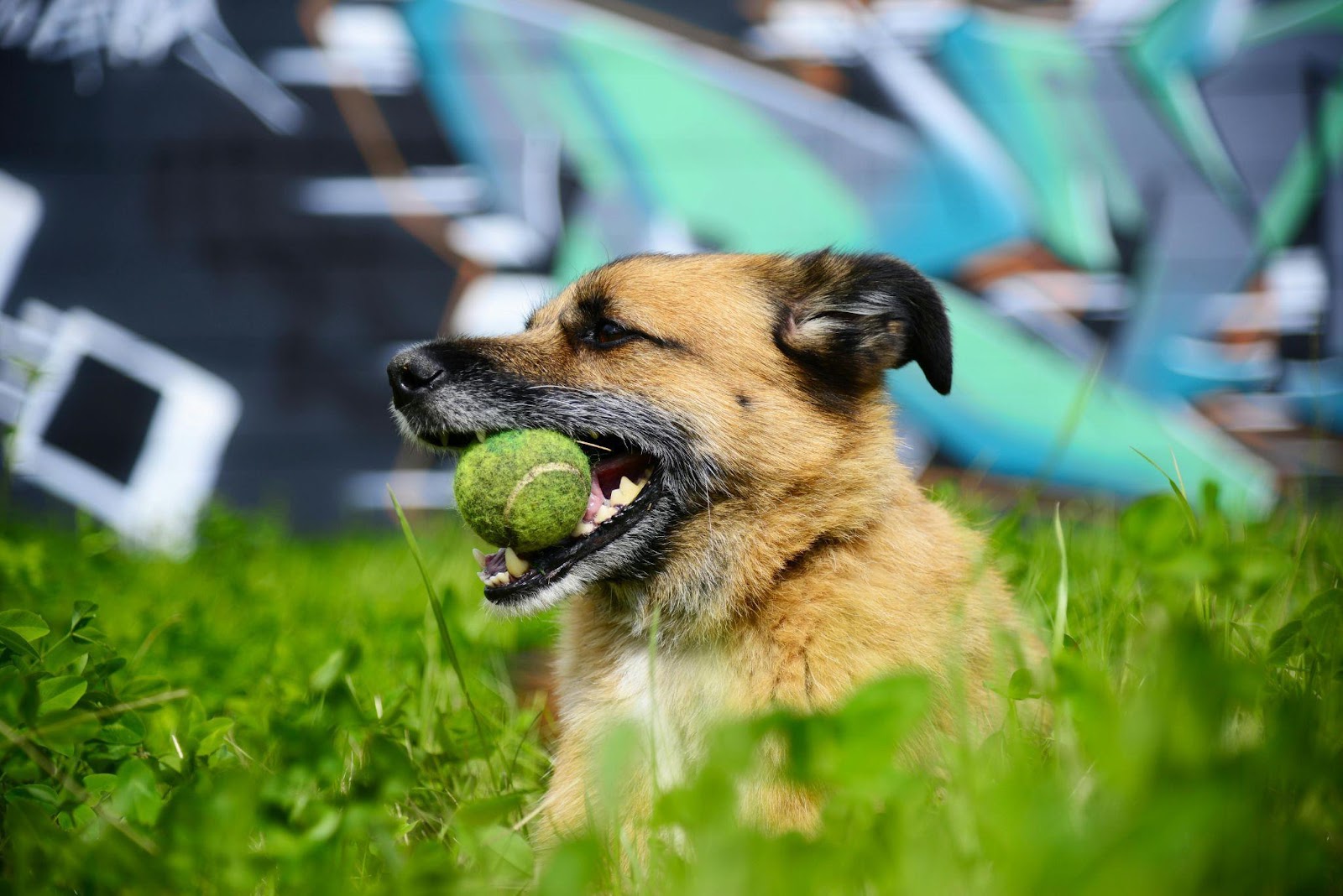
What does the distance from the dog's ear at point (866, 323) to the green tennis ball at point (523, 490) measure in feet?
2.04

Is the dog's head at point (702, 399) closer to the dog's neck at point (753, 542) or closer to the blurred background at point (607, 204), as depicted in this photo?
the dog's neck at point (753, 542)

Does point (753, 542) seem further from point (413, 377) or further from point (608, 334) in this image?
point (413, 377)

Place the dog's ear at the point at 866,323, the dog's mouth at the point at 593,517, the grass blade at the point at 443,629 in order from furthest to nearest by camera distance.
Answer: the dog's ear at the point at 866,323 → the dog's mouth at the point at 593,517 → the grass blade at the point at 443,629

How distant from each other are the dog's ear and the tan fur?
0.04 meters

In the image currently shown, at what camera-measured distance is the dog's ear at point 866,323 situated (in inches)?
77.5

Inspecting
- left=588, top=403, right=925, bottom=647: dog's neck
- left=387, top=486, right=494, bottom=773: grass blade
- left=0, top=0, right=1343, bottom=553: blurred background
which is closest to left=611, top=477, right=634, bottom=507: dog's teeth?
left=588, top=403, right=925, bottom=647: dog's neck

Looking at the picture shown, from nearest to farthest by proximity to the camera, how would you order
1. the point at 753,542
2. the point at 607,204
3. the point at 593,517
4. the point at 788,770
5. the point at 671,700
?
the point at 788,770
the point at 671,700
the point at 753,542
the point at 593,517
the point at 607,204

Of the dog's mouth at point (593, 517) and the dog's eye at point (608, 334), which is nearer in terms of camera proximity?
the dog's mouth at point (593, 517)

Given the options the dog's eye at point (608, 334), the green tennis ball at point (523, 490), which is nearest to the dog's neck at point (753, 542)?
the green tennis ball at point (523, 490)

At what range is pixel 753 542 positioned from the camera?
6.04ft

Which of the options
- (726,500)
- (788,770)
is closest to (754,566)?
(726,500)

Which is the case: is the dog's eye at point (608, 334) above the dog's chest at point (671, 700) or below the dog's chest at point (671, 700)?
above

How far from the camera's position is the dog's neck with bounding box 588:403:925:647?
175 cm

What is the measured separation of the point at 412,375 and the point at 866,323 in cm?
107
